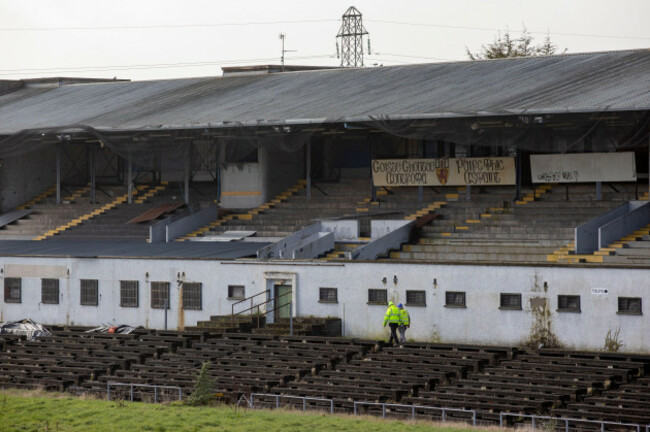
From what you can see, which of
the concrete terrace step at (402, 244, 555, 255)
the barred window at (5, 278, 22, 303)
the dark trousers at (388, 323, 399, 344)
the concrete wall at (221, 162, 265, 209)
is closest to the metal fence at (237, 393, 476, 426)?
the dark trousers at (388, 323, 399, 344)

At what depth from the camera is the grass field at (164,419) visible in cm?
2984

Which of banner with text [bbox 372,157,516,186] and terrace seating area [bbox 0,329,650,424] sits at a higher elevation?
banner with text [bbox 372,157,516,186]

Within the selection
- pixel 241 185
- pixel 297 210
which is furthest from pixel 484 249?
pixel 241 185

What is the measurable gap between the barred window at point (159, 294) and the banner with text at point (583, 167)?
53.3 feet

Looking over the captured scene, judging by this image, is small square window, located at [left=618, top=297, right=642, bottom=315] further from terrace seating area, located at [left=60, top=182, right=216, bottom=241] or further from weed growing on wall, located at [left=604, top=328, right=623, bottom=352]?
terrace seating area, located at [left=60, top=182, right=216, bottom=241]

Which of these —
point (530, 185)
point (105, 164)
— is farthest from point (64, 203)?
point (530, 185)

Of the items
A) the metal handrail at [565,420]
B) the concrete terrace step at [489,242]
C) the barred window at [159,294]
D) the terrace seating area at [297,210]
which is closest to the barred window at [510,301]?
the concrete terrace step at [489,242]

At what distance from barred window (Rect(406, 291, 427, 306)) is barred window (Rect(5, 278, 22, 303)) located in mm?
18065

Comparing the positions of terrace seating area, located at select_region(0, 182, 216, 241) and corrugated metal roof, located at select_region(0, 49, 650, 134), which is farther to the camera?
terrace seating area, located at select_region(0, 182, 216, 241)

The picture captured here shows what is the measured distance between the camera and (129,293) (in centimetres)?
5219

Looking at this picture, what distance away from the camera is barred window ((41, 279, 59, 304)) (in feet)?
177

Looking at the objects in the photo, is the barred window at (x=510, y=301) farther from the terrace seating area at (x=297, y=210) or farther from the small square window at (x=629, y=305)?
the terrace seating area at (x=297, y=210)

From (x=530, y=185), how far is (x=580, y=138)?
6.27m

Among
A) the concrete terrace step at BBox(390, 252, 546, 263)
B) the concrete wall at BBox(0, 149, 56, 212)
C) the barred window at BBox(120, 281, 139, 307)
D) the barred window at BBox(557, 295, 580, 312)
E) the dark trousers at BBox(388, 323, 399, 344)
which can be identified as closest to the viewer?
the barred window at BBox(557, 295, 580, 312)
